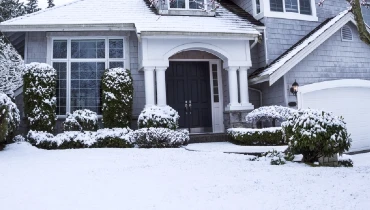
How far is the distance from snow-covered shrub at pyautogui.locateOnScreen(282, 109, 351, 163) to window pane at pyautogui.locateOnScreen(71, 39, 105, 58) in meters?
7.35

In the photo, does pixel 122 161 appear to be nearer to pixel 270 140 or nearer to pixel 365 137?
pixel 270 140

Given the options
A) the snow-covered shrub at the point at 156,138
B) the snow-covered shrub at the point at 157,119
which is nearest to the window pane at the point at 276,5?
the snow-covered shrub at the point at 157,119

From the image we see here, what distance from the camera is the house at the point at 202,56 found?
10.8 metres

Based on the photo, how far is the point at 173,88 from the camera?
40.2ft

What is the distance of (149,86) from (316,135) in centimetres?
573

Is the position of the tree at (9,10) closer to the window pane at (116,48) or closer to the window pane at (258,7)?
the window pane at (116,48)

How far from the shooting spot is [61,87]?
11.2m

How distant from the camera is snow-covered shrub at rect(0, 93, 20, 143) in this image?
7.90m

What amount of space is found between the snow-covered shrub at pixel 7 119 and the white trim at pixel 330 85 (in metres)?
8.85

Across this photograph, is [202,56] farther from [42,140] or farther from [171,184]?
[171,184]

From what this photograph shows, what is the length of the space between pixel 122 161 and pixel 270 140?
15.4 feet

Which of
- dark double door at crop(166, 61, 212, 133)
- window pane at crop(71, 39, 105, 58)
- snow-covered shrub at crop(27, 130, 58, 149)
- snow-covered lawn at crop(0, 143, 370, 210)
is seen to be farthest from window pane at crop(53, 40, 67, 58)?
snow-covered lawn at crop(0, 143, 370, 210)

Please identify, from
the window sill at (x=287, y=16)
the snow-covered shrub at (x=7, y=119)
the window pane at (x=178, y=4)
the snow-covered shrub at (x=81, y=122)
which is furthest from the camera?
A: the window sill at (x=287, y=16)

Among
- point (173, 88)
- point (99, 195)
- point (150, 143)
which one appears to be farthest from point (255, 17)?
point (99, 195)
